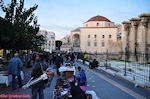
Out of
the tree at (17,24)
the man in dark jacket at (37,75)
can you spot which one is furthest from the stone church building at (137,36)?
the man in dark jacket at (37,75)

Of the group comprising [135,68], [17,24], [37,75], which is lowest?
[135,68]

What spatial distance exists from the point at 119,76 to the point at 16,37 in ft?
30.7

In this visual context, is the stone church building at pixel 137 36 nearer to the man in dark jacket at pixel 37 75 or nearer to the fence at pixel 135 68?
the fence at pixel 135 68

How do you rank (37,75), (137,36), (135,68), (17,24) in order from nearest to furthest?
(37,75)
(135,68)
(17,24)
(137,36)

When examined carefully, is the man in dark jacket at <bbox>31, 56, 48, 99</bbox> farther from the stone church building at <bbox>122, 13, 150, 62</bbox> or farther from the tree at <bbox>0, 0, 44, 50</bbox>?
the stone church building at <bbox>122, 13, 150, 62</bbox>

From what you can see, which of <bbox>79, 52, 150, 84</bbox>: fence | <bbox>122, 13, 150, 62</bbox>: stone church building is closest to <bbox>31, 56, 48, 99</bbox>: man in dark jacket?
<bbox>79, 52, 150, 84</bbox>: fence

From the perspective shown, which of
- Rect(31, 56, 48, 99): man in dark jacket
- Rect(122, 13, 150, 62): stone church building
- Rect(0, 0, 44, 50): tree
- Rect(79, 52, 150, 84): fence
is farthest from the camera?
Rect(122, 13, 150, 62): stone church building

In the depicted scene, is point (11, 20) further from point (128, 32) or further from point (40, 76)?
point (128, 32)

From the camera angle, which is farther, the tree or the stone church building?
the stone church building

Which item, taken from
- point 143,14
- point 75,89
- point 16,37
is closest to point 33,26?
point 16,37

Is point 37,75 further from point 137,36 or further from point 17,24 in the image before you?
point 137,36

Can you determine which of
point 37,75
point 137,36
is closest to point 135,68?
point 37,75

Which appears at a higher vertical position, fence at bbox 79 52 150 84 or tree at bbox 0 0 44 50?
tree at bbox 0 0 44 50

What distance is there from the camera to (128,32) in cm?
3475
